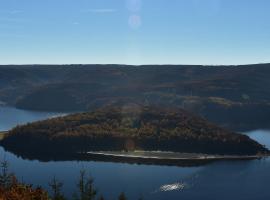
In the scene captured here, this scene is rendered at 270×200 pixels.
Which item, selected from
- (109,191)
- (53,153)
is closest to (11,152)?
(53,153)

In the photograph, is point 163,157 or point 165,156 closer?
point 163,157

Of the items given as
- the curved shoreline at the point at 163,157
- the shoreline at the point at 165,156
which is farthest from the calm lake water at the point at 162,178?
the shoreline at the point at 165,156

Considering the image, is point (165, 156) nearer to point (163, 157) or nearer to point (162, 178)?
point (163, 157)

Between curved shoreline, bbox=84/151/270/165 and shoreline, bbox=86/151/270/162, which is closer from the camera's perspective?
curved shoreline, bbox=84/151/270/165

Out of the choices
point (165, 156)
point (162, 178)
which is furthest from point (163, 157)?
point (162, 178)

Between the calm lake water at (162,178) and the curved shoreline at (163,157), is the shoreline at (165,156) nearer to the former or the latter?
the curved shoreline at (163,157)

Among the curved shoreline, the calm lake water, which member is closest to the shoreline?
the curved shoreline

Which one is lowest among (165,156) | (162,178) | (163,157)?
(162,178)

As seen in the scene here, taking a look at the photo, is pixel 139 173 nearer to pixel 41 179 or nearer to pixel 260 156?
pixel 41 179

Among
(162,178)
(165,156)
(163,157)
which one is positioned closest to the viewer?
(162,178)

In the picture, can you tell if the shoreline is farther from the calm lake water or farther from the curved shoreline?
the calm lake water
